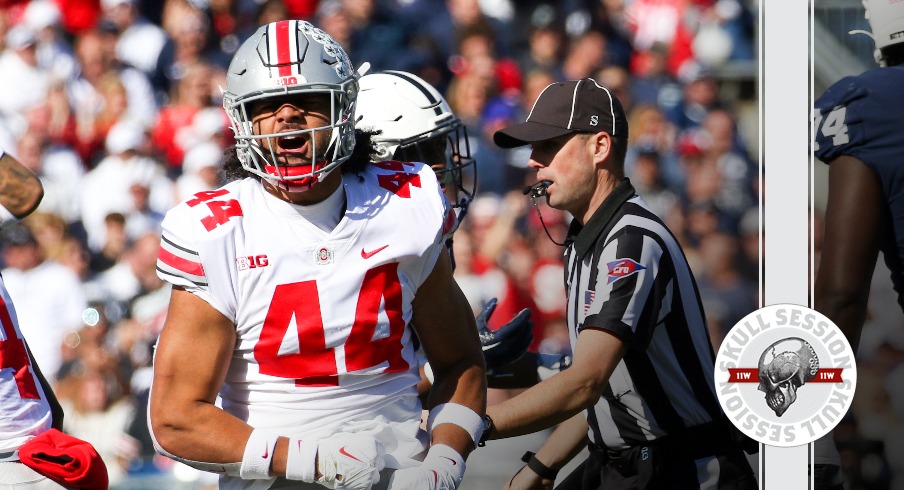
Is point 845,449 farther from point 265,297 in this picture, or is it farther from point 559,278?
point 265,297

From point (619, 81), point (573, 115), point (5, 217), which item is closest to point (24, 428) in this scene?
point (5, 217)

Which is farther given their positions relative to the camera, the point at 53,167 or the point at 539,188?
the point at 53,167

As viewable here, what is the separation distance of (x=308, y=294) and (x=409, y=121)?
0.97 m

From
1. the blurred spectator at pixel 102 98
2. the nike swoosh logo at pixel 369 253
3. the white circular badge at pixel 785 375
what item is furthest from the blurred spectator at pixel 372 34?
the nike swoosh logo at pixel 369 253

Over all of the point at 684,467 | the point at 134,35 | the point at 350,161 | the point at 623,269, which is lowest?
the point at 684,467

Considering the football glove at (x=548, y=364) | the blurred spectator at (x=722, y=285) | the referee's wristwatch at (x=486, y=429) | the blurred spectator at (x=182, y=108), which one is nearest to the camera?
the referee's wristwatch at (x=486, y=429)

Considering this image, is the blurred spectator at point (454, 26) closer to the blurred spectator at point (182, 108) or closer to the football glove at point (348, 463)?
the blurred spectator at point (182, 108)

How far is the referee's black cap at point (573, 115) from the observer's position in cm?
274

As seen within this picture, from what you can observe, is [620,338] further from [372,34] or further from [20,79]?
[20,79]

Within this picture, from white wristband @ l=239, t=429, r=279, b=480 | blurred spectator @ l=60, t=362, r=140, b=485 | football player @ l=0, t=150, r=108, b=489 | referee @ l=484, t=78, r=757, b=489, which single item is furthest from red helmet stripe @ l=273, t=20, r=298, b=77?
blurred spectator @ l=60, t=362, r=140, b=485

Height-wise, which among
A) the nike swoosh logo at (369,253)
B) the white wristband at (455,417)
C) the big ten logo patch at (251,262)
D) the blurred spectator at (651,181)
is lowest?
the white wristband at (455,417)

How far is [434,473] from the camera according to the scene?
189cm

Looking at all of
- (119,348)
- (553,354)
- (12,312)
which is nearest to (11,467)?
→ (12,312)

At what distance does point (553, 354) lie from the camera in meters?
3.42
